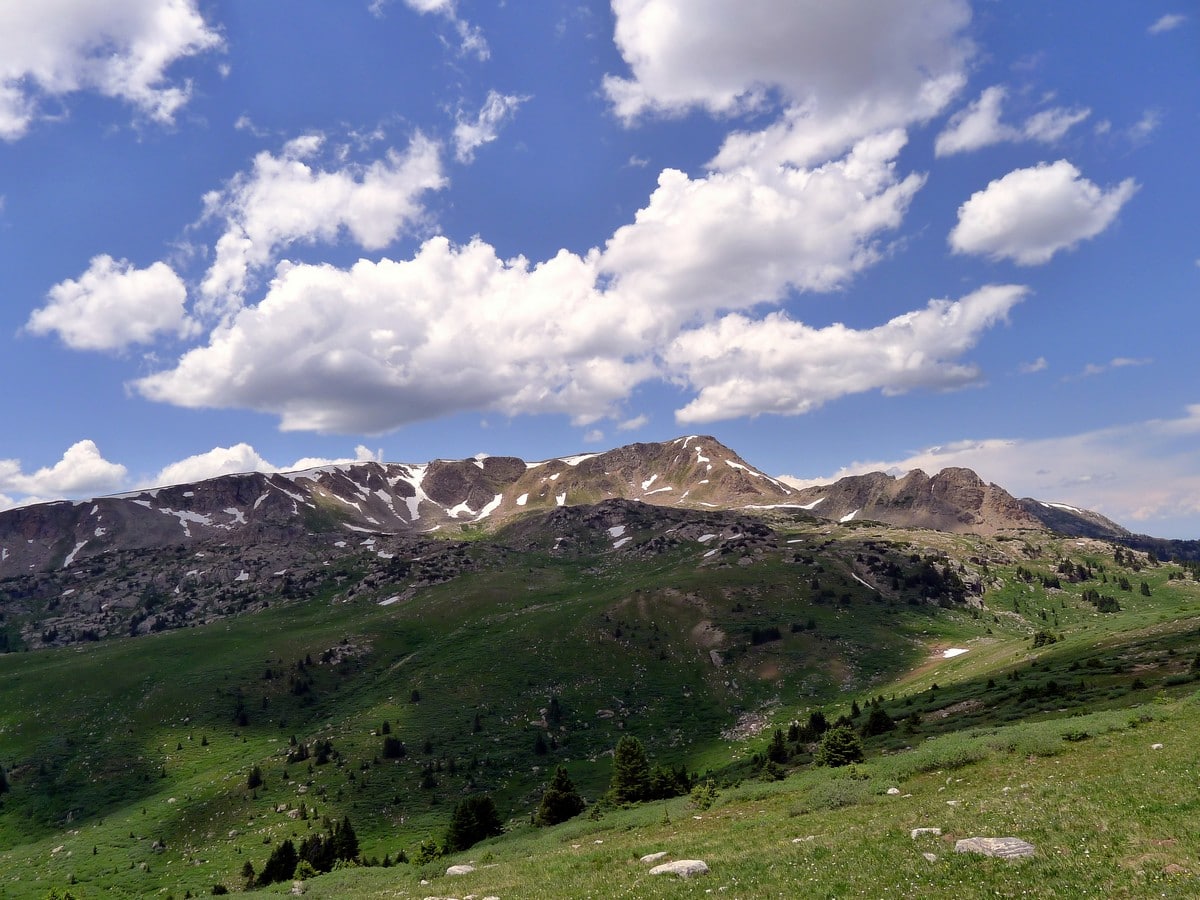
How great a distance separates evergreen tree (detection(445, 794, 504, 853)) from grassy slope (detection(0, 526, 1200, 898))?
9291mm

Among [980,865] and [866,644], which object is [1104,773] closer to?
[980,865]

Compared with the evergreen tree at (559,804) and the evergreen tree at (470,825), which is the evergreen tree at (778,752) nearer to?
the evergreen tree at (559,804)

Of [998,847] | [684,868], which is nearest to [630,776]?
[684,868]

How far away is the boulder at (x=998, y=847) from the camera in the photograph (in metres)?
16.4

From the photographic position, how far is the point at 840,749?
43.8 metres

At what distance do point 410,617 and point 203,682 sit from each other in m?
51.6

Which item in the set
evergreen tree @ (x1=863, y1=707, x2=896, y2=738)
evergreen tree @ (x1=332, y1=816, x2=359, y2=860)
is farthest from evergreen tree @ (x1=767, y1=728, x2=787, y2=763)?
evergreen tree @ (x1=332, y1=816, x2=359, y2=860)

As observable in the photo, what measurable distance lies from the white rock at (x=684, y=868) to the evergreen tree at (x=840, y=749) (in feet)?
84.1

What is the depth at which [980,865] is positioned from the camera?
633 inches

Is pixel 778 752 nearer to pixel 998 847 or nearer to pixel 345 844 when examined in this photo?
pixel 345 844

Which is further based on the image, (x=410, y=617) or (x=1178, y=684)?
(x=410, y=617)

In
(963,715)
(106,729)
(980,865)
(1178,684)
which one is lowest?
(106,729)

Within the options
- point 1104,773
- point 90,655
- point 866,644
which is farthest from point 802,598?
point 90,655

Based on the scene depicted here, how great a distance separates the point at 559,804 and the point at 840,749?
22754 millimetres
